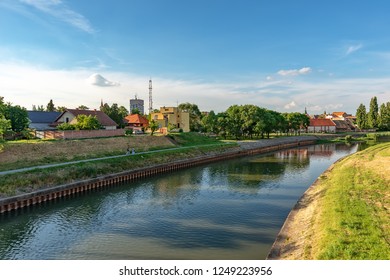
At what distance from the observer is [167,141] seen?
7806cm

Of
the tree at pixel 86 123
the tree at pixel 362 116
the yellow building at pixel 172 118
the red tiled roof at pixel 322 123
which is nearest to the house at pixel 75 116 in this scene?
the tree at pixel 86 123

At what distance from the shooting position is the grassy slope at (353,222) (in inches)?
632

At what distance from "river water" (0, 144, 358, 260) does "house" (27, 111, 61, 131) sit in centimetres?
4700

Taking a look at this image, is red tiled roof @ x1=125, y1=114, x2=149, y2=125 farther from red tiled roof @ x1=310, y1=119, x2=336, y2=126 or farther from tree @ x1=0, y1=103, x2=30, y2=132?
red tiled roof @ x1=310, y1=119, x2=336, y2=126

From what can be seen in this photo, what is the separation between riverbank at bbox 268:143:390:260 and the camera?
16312 millimetres

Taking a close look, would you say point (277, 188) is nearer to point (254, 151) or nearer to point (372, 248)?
point (372, 248)

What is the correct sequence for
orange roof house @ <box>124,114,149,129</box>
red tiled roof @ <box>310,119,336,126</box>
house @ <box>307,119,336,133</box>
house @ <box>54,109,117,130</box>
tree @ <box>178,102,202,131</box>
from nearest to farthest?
1. house @ <box>54,109,117,130</box>
2. orange roof house @ <box>124,114,149,129</box>
3. tree @ <box>178,102,202,131</box>
4. house @ <box>307,119,336,133</box>
5. red tiled roof @ <box>310,119,336,126</box>

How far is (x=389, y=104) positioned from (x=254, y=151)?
107 metres

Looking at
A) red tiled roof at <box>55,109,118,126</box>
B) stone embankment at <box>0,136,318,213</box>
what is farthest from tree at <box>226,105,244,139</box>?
red tiled roof at <box>55,109,118,126</box>

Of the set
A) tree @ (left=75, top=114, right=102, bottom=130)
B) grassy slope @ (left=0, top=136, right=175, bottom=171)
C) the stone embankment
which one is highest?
tree @ (left=75, top=114, right=102, bottom=130)

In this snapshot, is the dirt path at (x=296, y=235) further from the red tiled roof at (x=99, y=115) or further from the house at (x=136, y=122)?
the house at (x=136, y=122)

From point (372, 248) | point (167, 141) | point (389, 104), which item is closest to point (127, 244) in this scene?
point (372, 248)

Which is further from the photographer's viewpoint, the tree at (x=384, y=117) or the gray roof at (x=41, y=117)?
the tree at (x=384, y=117)

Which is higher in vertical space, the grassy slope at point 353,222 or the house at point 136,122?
the house at point 136,122
